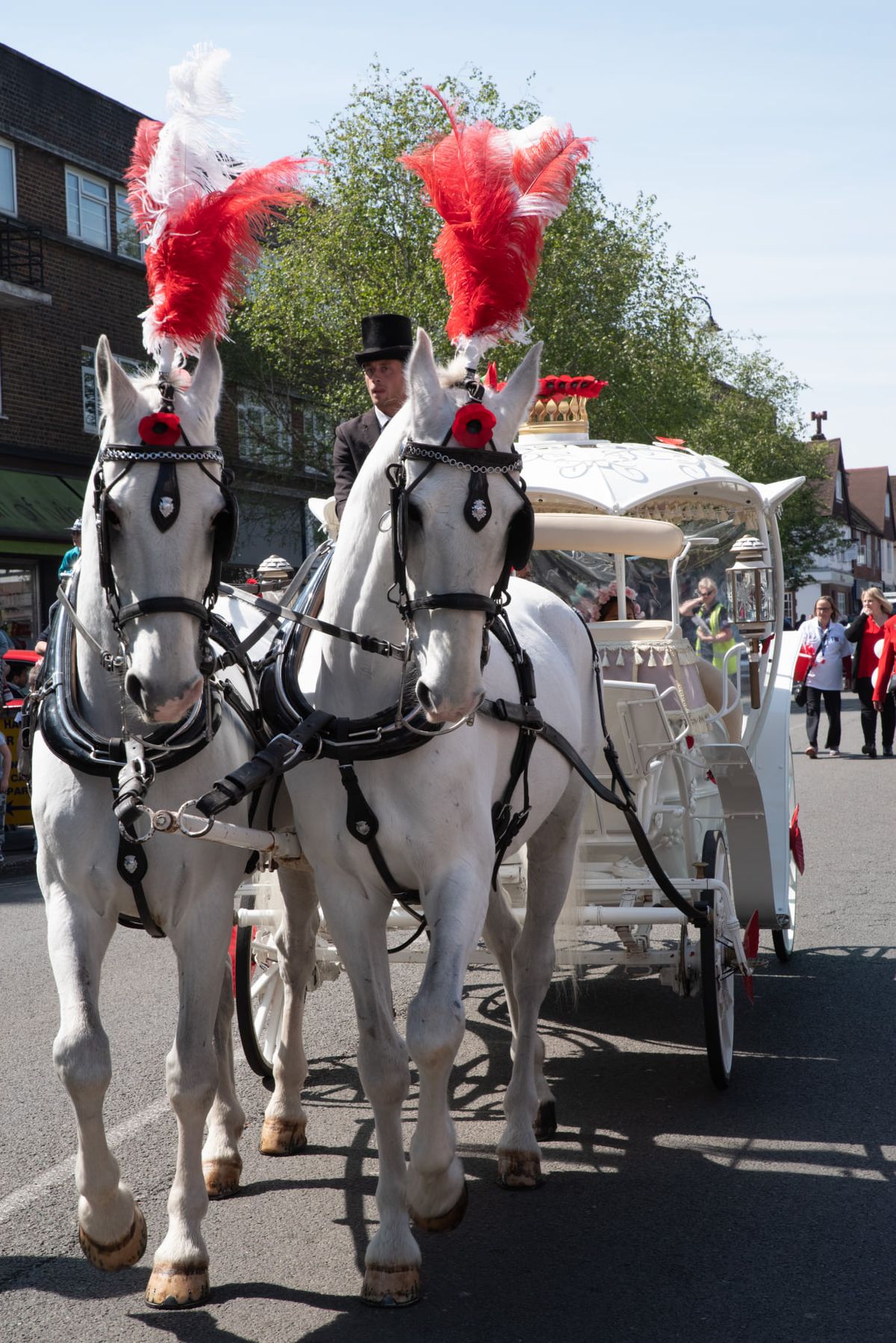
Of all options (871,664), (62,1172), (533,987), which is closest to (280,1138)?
(62,1172)

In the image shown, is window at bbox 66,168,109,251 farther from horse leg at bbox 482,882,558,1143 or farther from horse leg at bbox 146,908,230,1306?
horse leg at bbox 146,908,230,1306

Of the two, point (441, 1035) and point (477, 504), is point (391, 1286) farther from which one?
point (477, 504)

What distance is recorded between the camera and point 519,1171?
4008 millimetres

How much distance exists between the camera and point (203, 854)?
10.6 feet

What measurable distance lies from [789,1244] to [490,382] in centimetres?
257

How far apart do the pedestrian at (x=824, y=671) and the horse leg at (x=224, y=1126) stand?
13.7 metres

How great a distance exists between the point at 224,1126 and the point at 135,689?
1831mm

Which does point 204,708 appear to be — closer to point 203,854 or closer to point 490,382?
point 203,854

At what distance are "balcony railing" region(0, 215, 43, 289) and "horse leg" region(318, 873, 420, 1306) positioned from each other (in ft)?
69.3

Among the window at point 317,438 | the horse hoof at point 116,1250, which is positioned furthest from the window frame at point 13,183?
the horse hoof at point 116,1250

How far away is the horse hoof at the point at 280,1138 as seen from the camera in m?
4.35

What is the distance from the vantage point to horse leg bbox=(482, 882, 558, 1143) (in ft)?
14.6

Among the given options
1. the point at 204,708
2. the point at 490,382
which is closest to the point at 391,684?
the point at 204,708

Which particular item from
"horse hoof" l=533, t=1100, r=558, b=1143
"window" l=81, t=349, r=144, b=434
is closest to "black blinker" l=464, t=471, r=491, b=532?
"horse hoof" l=533, t=1100, r=558, b=1143
